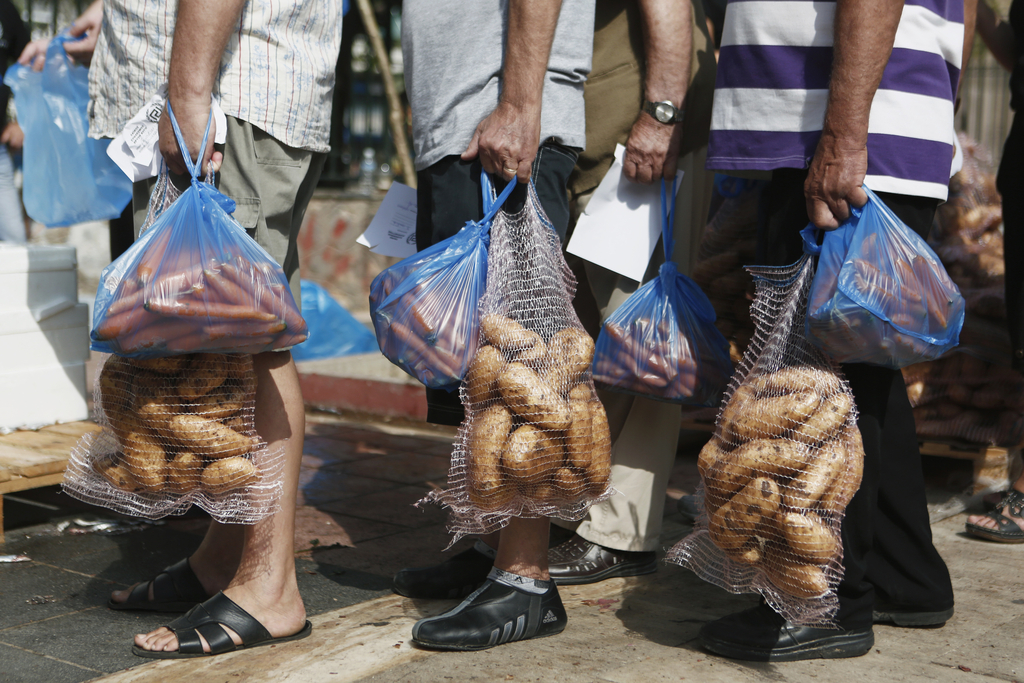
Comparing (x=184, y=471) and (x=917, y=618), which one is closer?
(x=184, y=471)

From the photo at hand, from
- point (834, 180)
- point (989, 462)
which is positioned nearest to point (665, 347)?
point (834, 180)

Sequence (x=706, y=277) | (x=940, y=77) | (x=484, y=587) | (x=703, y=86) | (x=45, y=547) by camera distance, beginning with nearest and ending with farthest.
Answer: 1. (x=940, y=77)
2. (x=484, y=587)
3. (x=703, y=86)
4. (x=45, y=547)
5. (x=706, y=277)

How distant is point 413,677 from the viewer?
2.07m

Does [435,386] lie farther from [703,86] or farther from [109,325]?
[703,86]

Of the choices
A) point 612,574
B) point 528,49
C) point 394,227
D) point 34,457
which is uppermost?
point 528,49

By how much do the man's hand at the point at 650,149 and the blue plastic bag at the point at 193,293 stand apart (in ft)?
3.35

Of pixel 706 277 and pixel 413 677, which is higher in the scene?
pixel 706 277

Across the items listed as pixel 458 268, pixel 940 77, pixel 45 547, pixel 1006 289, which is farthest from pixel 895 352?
pixel 45 547

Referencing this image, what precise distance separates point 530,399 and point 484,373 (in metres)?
0.12

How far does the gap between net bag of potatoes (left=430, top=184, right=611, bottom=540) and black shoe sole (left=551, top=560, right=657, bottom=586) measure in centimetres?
53

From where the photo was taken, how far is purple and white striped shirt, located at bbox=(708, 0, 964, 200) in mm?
2111

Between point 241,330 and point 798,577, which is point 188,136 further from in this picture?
point 798,577

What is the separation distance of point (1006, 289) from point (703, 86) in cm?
131

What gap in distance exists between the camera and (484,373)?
2.12 metres
